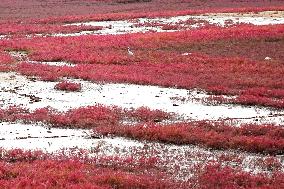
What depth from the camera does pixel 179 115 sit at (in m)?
A: 20.1

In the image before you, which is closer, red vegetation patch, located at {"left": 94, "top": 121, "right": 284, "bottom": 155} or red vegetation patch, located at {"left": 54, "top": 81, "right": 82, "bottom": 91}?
red vegetation patch, located at {"left": 94, "top": 121, "right": 284, "bottom": 155}

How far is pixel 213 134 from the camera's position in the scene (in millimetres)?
16875

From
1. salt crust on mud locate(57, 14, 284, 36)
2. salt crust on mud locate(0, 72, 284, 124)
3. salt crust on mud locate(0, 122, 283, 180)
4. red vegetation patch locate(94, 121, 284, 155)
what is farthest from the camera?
salt crust on mud locate(57, 14, 284, 36)

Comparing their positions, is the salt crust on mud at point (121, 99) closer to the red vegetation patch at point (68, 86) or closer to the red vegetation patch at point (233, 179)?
the red vegetation patch at point (68, 86)

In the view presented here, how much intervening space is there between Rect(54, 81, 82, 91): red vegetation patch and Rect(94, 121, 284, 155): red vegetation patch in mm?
7486

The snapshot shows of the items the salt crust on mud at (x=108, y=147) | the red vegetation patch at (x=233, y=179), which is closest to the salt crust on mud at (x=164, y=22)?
the salt crust on mud at (x=108, y=147)

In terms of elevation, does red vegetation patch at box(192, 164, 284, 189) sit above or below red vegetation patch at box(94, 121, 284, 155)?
above

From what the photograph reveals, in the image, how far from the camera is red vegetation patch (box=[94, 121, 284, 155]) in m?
15.8

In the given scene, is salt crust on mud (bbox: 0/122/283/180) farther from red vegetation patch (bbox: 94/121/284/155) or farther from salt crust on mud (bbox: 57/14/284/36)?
salt crust on mud (bbox: 57/14/284/36)

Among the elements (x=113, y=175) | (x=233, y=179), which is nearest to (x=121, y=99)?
(x=113, y=175)

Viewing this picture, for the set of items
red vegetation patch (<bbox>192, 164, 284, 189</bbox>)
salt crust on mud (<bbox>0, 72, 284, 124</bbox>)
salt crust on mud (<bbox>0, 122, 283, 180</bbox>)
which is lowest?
salt crust on mud (<bbox>0, 72, 284, 124</bbox>)

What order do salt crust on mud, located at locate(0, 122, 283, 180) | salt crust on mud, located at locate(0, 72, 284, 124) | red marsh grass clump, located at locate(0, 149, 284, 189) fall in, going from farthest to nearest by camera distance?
salt crust on mud, located at locate(0, 72, 284, 124) → salt crust on mud, located at locate(0, 122, 283, 180) → red marsh grass clump, located at locate(0, 149, 284, 189)

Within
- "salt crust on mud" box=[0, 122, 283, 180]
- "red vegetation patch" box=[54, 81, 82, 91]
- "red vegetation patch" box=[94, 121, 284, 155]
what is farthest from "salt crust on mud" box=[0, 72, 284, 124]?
"salt crust on mud" box=[0, 122, 283, 180]

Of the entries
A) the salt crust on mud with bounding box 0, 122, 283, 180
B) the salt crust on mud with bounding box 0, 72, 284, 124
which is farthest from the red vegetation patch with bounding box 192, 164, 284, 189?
the salt crust on mud with bounding box 0, 72, 284, 124
